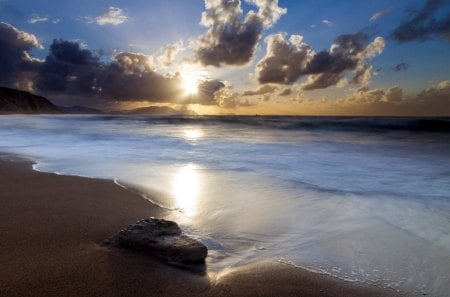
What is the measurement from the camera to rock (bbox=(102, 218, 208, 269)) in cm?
228

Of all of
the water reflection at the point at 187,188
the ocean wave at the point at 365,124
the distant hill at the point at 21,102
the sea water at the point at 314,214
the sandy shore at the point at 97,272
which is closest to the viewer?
the sandy shore at the point at 97,272

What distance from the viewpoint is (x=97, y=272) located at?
2.12m

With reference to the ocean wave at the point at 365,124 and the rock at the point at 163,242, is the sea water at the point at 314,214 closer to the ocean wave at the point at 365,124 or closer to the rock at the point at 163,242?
the rock at the point at 163,242

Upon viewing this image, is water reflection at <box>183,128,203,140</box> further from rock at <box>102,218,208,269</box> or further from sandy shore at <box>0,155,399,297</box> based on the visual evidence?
rock at <box>102,218,208,269</box>

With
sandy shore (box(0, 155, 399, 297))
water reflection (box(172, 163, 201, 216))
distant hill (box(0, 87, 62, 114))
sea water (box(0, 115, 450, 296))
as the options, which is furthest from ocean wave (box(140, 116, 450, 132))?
distant hill (box(0, 87, 62, 114))

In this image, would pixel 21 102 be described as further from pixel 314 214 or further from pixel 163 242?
pixel 163 242

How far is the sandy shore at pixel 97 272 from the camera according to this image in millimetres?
1954

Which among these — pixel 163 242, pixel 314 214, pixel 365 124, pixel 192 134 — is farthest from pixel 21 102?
pixel 163 242

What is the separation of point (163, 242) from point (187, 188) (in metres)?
2.23

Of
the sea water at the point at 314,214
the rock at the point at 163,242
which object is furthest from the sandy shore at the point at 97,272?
the sea water at the point at 314,214

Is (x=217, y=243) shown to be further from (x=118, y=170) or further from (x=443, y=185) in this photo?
(x=443, y=185)

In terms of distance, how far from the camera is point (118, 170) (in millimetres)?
6023

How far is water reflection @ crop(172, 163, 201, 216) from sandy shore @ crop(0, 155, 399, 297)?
1.96 feet

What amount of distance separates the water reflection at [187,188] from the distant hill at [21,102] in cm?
12581
